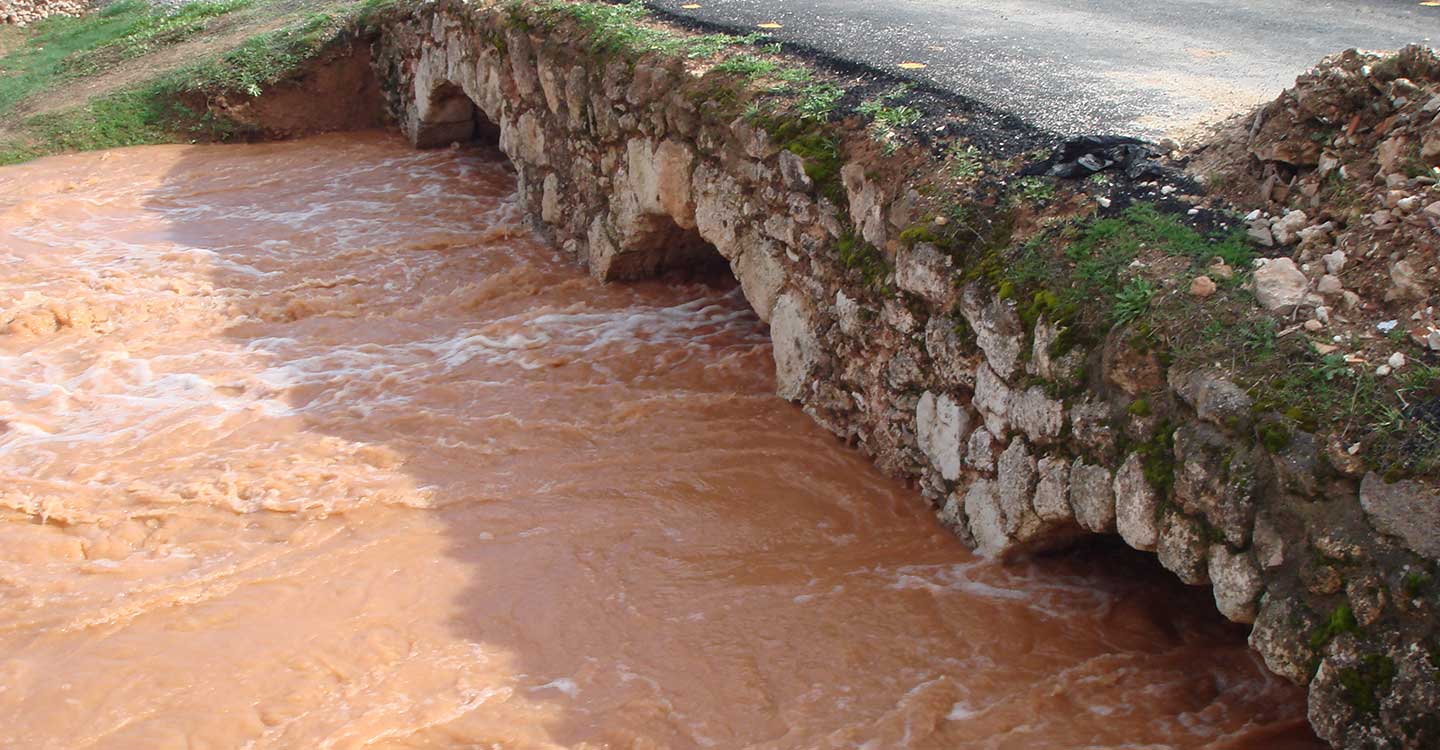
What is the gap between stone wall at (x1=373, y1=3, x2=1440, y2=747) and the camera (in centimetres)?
266

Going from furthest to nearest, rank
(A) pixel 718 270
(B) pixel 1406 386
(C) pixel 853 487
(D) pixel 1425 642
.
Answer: (A) pixel 718 270 < (C) pixel 853 487 < (B) pixel 1406 386 < (D) pixel 1425 642

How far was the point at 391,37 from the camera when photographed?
9.88 meters

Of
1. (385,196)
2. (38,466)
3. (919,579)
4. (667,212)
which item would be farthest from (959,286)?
(385,196)

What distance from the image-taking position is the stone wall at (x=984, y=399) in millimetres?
2664

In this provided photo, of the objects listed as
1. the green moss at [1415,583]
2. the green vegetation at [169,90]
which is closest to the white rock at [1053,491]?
the green moss at [1415,583]

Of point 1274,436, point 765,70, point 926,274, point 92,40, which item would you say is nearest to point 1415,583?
point 1274,436

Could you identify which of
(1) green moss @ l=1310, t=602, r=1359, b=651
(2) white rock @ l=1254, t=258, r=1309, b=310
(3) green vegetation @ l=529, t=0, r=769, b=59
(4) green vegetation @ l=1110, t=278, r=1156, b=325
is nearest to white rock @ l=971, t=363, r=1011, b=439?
(4) green vegetation @ l=1110, t=278, r=1156, b=325

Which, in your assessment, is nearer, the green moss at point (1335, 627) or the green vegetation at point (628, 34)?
the green moss at point (1335, 627)

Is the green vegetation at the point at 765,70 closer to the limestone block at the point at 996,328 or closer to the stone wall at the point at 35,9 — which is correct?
the limestone block at the point at 996,328

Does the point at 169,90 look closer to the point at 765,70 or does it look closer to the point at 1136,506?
the point at 765,70

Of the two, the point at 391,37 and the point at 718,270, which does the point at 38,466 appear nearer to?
the point at 718,270

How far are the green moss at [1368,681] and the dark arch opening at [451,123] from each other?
26.4 ft

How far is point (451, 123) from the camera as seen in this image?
9.73m

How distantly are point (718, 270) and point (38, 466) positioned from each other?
3845mm
